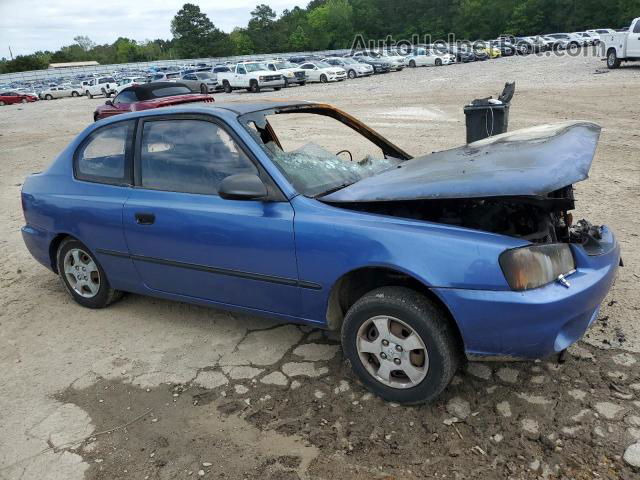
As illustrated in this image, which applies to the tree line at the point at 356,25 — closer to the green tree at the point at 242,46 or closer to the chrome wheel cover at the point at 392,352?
the green tree at the point at 242,46

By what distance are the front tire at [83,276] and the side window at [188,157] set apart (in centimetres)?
97

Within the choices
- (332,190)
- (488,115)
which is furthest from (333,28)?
(332,190)

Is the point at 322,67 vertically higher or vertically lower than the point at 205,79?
higher

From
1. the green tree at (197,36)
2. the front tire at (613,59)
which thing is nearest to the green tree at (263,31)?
the green tree at (197,36)

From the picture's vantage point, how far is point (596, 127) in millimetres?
3826

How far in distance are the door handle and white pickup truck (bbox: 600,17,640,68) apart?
71.1 ft

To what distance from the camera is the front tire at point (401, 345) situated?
2781 mm

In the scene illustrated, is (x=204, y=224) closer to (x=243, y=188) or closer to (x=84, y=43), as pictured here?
(x=243, y=188)

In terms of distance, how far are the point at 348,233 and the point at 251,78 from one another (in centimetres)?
2820

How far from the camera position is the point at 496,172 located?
2783 mm

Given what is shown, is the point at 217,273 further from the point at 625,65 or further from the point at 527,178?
the point at 625,65

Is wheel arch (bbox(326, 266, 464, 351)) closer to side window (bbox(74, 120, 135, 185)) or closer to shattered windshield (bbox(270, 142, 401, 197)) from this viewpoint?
shattered windshield (bbox(270, 142, 401, 197))

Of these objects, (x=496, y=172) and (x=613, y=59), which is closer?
(x=496, y=172)

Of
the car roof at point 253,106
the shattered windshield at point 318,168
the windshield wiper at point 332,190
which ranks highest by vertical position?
the car roof at point 253,106
